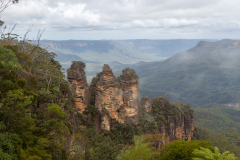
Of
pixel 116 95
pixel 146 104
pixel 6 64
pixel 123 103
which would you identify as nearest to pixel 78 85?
pixel 116 95

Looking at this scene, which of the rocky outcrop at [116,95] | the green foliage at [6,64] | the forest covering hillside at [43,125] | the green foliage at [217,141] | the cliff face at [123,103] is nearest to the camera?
the forest covering hillside at [43,125]

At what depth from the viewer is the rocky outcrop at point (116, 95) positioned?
30822 millimetres

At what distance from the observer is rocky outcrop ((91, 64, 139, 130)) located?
30822 millimetres

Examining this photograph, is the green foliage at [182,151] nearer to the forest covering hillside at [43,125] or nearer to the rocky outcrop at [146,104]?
the forest covering hillside at [43,125]

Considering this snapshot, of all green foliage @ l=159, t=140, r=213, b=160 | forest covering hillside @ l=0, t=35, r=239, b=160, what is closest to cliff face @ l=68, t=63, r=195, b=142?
forest covering hillside @ l=0, t=35, r=239, b=160

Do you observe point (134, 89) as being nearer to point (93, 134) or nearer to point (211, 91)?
point (93, 134)

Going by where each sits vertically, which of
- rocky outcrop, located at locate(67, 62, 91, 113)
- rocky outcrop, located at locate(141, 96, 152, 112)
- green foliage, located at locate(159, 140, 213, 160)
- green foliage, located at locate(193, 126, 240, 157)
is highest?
rocky outcrop, located at locate(67, 62, 91, 113)

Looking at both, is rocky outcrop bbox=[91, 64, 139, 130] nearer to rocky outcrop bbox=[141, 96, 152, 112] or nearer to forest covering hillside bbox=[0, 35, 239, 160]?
forest covering hillside bbox=[0, 35, 239, 160]

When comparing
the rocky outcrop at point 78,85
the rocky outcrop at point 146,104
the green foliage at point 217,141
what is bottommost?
the green foliage at point 217,141

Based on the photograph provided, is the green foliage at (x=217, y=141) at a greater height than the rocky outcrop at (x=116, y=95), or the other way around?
the rocky outcrop at (x=116, y=95)

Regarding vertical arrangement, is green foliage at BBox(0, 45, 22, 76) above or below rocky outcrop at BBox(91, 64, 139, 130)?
above

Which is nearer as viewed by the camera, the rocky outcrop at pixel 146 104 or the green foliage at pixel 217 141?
the rocky outcrop at pixel 146 104

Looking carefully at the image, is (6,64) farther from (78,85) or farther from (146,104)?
(146,104)

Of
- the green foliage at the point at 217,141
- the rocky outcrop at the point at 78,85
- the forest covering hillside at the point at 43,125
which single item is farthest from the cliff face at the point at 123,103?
the green foliage at the point at 217,141
